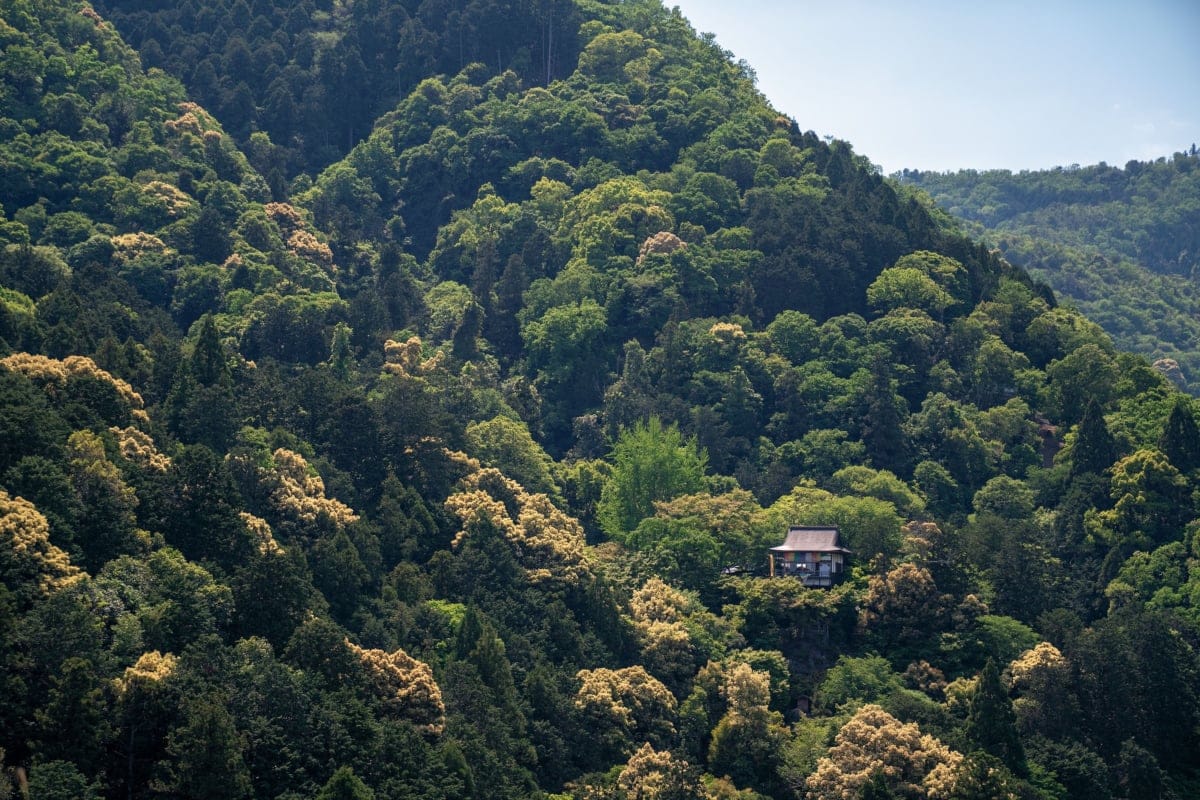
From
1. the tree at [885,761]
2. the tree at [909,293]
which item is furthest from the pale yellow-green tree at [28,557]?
the tree at [909,293]

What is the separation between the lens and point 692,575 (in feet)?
327

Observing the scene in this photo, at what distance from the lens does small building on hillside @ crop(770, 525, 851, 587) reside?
3834 inches

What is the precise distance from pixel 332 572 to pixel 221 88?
76755mm

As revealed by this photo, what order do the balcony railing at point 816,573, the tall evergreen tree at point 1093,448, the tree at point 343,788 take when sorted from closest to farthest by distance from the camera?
1. the tree at point 343,788
2. the balcony railing at point 816,573
3. the tall evergreen tree at point 1093,448

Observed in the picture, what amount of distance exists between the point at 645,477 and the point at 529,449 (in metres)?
7.42

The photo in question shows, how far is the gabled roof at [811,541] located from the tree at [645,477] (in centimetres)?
1079

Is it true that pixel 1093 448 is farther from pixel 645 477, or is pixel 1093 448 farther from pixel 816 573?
pixel 645 477

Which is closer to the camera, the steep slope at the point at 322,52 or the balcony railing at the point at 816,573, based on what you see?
the balcony railing at the point at 816,573

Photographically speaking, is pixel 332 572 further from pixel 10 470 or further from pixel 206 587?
pixel 10 470

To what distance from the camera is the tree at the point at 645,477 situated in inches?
4267

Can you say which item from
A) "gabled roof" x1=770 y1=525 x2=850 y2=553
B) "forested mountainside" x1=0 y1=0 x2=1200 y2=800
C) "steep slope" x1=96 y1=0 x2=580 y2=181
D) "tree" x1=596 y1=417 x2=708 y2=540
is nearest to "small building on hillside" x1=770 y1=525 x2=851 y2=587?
"gabled roof" x1=770 y1=525 x2=850 y2=553

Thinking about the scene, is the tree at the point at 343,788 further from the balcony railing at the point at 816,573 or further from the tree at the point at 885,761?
the balcony railing at the point at 816,573

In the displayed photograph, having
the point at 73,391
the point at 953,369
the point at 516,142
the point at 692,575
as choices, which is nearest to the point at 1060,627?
the point at 692,575

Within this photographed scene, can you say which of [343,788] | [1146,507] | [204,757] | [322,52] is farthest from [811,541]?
[322,52]
